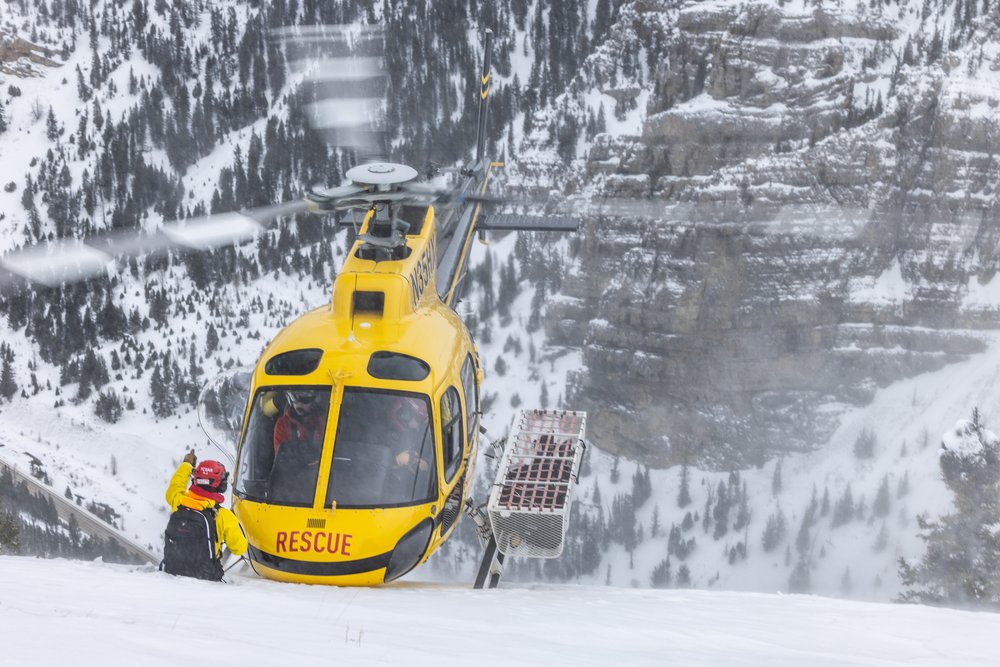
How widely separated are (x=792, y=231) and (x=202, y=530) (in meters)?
60.1

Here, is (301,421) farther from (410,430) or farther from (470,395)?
(470,395)

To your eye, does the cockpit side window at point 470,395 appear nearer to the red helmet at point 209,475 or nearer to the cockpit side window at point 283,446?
the cockpit side window at point 283,446

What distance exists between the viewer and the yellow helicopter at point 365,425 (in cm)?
887

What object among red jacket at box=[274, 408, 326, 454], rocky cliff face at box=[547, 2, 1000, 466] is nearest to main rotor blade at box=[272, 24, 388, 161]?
red jacket at box=[274, 408, 326, 454]

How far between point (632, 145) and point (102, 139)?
37.8m

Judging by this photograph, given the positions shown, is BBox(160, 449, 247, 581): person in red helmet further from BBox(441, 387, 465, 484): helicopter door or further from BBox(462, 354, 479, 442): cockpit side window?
BBox(462, 354, 479, 442): cockpit side window

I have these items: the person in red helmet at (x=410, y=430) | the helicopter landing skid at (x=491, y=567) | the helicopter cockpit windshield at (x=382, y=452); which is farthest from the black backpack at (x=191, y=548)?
the helicopter landing skid at (x=491, y=567)

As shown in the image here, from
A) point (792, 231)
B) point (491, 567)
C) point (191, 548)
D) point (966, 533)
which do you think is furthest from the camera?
point (792, 231)

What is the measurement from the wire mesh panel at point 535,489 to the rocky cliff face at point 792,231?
2057 inches

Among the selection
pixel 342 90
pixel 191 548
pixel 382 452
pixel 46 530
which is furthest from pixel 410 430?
pixel 46 530

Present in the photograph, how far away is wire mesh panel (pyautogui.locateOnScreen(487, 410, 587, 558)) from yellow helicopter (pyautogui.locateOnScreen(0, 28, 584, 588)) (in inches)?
0.9

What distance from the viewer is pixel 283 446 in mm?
9227

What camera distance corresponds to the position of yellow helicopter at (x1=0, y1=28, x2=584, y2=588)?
8867 millimetres

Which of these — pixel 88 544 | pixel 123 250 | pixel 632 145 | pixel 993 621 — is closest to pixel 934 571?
pixel 993 621
